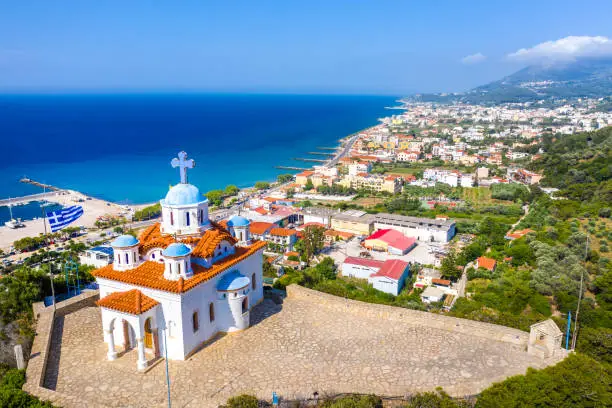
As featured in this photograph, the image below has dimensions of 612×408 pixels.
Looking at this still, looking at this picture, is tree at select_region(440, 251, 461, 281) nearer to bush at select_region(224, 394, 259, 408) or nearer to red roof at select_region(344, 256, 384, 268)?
red roof at select_region(344, 256, 384, 268)

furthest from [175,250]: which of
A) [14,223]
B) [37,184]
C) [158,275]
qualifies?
[37,184]

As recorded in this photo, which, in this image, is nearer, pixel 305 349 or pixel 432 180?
pixel 305 349

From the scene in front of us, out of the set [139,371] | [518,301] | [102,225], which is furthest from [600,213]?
[102,225]

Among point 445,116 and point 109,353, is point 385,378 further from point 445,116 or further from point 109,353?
point 445,116

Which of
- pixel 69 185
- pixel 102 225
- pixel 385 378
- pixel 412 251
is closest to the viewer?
pixel 385 378

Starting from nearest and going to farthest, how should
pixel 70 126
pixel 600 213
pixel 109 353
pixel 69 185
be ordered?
pixel 109 353
pixel 600 213
pixel 69 185
pixel 70 126

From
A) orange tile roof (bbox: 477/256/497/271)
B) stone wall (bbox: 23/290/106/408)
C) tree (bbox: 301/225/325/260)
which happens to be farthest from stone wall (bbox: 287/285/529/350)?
tree (bbox: 301/225/325/260)

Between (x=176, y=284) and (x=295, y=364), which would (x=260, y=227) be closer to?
(x=176, y=284)
